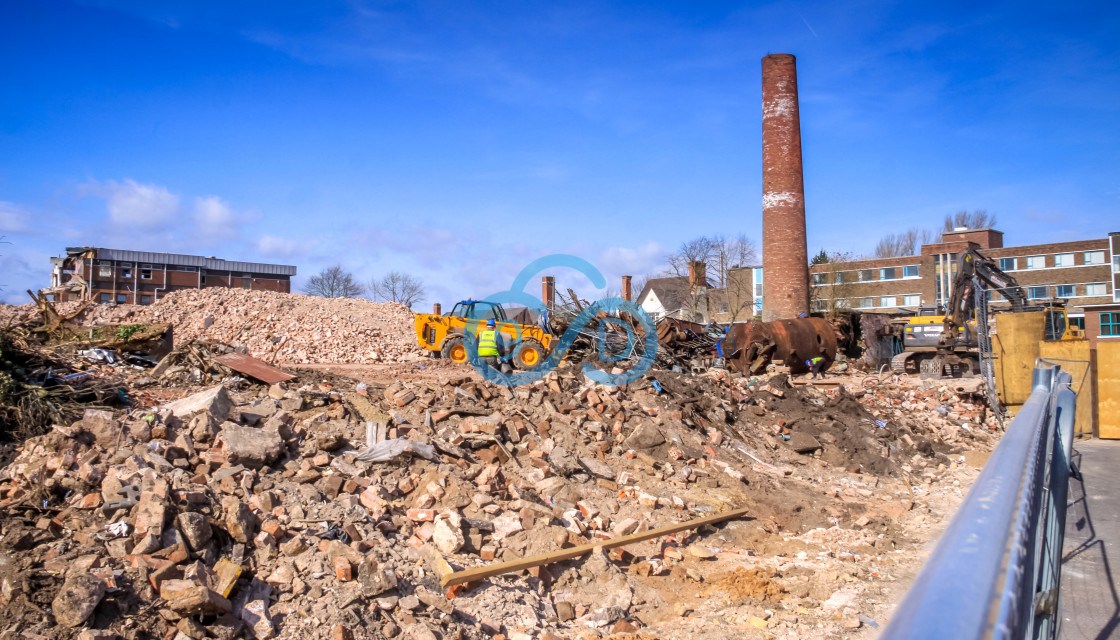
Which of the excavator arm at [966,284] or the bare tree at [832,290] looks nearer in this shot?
the excavator arm at [966,284]

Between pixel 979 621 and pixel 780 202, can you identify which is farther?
pixel 780 202

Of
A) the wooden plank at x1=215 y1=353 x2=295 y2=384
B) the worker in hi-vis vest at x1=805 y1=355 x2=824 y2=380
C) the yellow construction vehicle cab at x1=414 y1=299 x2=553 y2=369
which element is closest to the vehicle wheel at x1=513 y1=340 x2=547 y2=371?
the yellow construction vehicle cab at x1=414 y1=299 x2=553 y2=369

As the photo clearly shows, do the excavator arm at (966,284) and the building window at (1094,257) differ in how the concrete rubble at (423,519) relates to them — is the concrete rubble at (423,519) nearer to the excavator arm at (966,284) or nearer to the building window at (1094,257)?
the excavator arm at (966,284)

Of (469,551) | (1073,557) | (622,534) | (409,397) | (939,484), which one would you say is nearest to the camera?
(1073,557)

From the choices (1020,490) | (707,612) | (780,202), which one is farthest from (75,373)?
(780,202)

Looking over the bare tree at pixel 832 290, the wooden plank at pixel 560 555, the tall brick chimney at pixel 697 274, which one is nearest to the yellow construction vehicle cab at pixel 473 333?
the wooden plank at pixel 560 555

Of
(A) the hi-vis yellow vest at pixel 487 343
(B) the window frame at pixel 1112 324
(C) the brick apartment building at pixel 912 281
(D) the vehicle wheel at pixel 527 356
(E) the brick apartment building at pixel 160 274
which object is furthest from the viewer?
(C) the brick apartment building at pixel 912 281

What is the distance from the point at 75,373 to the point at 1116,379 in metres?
12.0

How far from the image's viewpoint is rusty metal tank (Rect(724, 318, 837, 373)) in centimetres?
1770

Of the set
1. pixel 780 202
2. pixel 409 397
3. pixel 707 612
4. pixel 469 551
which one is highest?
pixel 780 202

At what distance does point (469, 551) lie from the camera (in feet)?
19.7

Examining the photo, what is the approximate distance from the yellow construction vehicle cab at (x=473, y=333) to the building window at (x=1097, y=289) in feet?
165

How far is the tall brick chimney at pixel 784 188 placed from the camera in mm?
25578

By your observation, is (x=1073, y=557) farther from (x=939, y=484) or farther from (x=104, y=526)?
(x=104, y=526)
